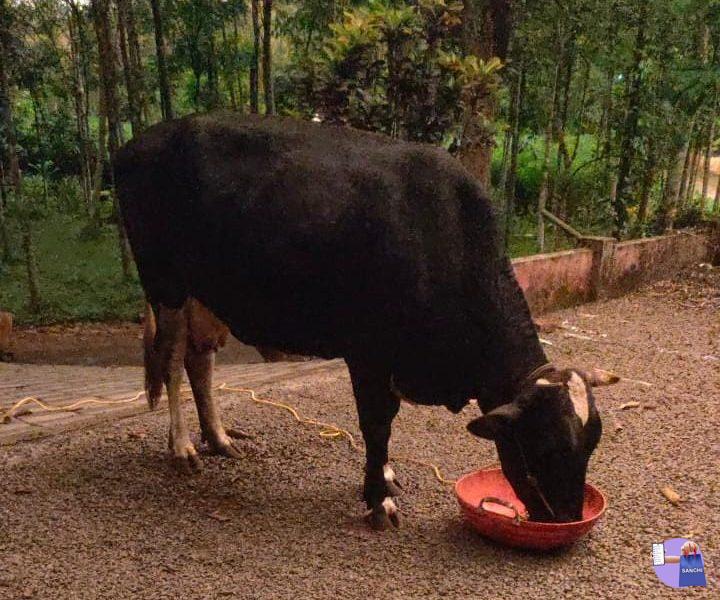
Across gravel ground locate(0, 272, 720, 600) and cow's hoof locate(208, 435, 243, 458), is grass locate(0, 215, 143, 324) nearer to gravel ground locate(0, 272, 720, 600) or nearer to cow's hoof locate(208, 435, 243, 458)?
gravel ground locate(0, 272, 720, 600)

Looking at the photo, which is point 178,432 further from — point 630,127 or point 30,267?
point 630,127

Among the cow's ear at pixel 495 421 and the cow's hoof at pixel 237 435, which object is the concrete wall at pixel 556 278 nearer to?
the cow's hoof at pixel 237 435

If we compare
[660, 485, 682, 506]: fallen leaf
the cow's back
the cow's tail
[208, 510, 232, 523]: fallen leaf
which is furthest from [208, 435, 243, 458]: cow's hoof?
[660, 485, 682, 506]: fallen leaf

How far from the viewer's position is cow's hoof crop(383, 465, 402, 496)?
11.9ft

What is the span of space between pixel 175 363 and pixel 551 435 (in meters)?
1.93

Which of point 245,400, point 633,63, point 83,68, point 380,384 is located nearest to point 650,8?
point 633,63

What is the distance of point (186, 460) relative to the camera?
157 inches

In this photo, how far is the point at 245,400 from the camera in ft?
16.9

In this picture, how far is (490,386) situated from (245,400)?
7.55 ft

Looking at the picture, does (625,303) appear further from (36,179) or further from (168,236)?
(36,179)

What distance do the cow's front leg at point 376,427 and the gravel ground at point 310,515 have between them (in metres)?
0.10

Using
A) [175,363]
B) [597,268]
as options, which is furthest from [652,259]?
[175,363]

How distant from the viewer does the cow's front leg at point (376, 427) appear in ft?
11.1

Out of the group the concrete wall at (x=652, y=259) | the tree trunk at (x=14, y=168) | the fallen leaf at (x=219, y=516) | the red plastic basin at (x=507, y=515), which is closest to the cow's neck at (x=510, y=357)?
the red plastic basin at (x=507, y=515)
